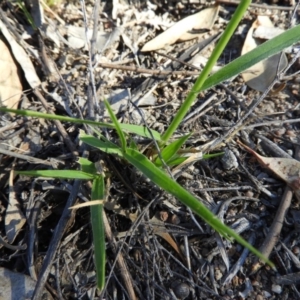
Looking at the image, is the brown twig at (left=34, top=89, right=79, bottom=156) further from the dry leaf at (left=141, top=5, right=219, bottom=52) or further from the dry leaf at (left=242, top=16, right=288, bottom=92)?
the dry leaf at (left=242, top=16, right=288, bottom=92)

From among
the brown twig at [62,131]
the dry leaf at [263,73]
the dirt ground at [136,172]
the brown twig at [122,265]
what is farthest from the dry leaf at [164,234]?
the dry leaf at [263,73]

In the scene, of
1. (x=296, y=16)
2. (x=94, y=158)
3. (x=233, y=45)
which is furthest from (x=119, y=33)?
(x=296, y=16)

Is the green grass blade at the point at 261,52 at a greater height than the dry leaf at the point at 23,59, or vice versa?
the green grass blade at the point at 261,52

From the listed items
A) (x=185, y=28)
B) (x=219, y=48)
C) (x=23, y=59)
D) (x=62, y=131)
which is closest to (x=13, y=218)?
(x=62, y=131)

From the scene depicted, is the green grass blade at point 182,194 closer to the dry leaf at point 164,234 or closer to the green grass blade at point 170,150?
the green grass blade at point 170,150

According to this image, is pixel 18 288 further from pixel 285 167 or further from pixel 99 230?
pixel 285 167
